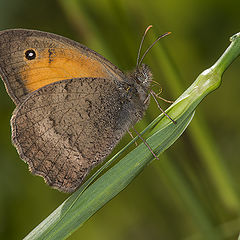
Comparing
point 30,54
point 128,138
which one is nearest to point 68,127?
point 30,54

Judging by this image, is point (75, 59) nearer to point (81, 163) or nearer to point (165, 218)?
point (81, 163)

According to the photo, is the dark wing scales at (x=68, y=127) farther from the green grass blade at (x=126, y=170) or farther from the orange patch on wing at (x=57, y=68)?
the green grass blade at (x=126, y=170)

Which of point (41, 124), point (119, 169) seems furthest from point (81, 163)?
point (119, 169)

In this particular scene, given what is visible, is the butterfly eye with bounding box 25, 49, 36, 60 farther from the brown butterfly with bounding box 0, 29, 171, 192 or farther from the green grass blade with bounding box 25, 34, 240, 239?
the green grass blade with bounding box 25, 34, 240, 239

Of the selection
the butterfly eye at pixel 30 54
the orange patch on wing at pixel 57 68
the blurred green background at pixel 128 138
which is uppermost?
the butterfly eye at pixel 30 54

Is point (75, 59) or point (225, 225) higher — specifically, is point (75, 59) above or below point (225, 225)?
above

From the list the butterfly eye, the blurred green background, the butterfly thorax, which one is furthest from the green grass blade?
the blurred green background

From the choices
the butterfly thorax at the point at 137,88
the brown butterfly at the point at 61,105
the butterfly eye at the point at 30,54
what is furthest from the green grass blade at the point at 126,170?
the butterfly eye at the point at 30,54
